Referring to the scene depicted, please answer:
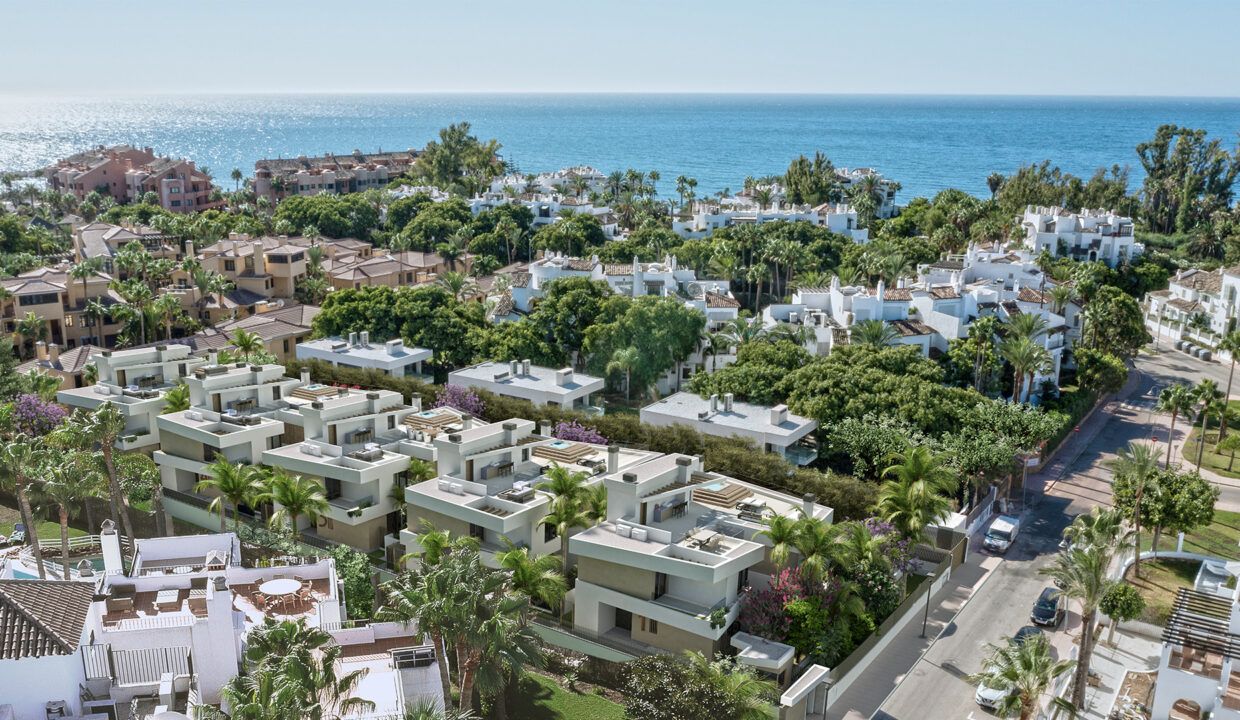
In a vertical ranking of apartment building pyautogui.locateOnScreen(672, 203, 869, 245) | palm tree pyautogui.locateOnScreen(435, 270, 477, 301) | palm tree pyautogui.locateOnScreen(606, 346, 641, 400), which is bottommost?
palm tree pyautogui.locateOnScreen(606, 346, 641, 400)

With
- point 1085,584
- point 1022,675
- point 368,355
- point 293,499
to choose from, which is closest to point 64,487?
point 293,499

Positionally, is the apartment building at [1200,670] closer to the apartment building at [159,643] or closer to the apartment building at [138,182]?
the apartment building at [159,643]

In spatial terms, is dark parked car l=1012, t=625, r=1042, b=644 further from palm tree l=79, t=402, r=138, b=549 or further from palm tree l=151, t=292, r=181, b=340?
palm tree l=151, t=292, r=181, b=340

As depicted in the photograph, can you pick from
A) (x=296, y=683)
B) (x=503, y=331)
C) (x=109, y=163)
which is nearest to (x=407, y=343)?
(x=503, y=331)

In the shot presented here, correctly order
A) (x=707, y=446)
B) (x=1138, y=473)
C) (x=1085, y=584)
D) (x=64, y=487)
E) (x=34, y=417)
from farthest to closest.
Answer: (x=34, y=417), (x=707, y=446), (x=1138, y=473), (x=64, y=487), (x=1085, y=584)

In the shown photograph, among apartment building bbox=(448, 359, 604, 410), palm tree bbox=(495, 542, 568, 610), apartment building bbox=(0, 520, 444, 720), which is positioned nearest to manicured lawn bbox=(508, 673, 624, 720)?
palm tree bbox=(495, 542, 568, 610)

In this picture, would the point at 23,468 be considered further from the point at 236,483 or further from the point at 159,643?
the point at 159,643

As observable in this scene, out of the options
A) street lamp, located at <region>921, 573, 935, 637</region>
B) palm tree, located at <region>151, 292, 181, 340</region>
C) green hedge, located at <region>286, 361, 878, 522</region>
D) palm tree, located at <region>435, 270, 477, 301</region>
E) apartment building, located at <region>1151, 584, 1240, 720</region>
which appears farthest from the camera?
palm tree, located at <region>435, 270, 477, 301</region>
